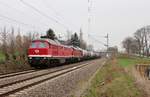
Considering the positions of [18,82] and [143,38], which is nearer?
[18,82]

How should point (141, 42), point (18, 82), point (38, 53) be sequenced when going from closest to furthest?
point (18, 82) → point (38, 53) → point (141, 42)

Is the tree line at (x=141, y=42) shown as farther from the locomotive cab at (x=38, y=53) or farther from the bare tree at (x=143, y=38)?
the locomotive cab at (x=38, y=53)

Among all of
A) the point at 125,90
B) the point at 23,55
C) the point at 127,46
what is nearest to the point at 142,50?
the point at 127,46

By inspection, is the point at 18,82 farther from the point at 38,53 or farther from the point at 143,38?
the point at 143,38

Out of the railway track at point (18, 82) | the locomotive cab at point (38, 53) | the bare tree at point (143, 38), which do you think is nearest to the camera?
the railway track at point (18, 82)

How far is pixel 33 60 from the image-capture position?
3066 cm

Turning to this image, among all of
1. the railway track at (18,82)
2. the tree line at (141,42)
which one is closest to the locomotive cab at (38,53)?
the railway track at (18,82)

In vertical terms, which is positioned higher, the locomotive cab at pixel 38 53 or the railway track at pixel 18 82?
the locomotive cab at pixel 38 53

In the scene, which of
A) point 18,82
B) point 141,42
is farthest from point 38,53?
point 141,42

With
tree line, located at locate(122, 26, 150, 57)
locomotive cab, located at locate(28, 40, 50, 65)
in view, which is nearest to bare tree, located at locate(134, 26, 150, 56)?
tree line, located at locate(122, 26, 150, 57)

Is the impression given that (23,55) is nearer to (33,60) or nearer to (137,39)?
(33,60)

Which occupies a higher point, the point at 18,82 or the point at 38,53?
the point at 38,53

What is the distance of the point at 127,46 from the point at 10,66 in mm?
97364

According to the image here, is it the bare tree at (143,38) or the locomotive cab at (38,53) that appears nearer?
the locomotive cab at (38,53)
